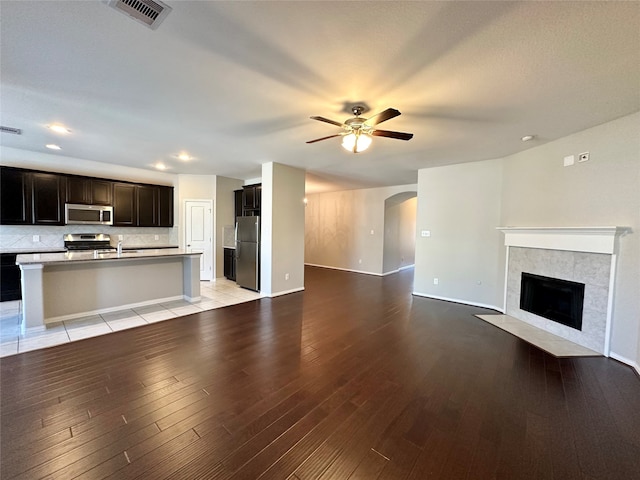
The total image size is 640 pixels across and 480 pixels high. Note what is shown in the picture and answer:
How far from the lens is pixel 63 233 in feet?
16.9

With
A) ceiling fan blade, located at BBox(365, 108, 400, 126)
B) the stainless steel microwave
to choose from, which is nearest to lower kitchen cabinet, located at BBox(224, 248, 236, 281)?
the stainless steel microwave

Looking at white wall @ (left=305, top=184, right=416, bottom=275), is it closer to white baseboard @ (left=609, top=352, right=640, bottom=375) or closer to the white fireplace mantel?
the white fireplace mantel

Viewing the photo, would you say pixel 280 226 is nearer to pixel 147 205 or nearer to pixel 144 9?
pixel 147 205

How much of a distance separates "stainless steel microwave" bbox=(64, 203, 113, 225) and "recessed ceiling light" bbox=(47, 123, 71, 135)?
1.95m

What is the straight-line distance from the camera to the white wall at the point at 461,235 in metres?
4.66

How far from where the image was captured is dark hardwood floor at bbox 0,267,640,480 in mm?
1546

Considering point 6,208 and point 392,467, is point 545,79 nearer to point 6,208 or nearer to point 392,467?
point 392,467

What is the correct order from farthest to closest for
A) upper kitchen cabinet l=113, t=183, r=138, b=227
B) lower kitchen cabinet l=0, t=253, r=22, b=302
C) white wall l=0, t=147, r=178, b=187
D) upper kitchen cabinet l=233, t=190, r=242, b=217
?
upper kitchen cabinet l=233, t=190, r=242, b=217
upper kitchen cabinet l=113, t=183, r=138, b=227
white wall l=0, t=147, r=178, b=187
lower kitchen cabinet l=0, t=253, r=22, b=302

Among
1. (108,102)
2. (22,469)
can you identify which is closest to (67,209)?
(108,102)

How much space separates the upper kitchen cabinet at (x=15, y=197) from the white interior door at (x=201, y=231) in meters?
2.65

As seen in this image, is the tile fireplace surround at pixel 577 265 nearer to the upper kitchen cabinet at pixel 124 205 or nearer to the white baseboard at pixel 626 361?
the white baseboard at pixel 626 361

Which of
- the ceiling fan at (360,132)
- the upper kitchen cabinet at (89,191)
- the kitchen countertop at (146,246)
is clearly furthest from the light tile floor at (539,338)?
the upper kitchen cabinet at (89,191)

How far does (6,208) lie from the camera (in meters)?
4.43

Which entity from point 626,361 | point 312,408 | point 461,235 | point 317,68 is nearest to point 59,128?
point 317,68
